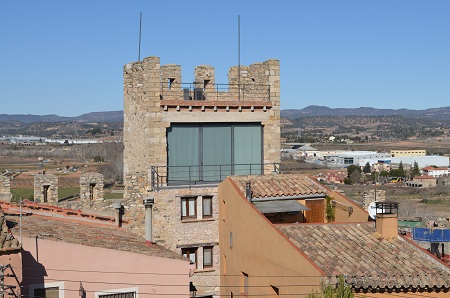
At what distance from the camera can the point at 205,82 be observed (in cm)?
2534

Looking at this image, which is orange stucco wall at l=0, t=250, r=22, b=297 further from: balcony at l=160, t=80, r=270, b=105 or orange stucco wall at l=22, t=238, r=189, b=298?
balcony at l=160, t=80, r=270, b=105

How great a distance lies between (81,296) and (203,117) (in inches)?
358

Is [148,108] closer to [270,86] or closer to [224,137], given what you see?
[224,137]

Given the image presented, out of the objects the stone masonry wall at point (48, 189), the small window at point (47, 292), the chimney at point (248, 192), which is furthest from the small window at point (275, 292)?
the stone masonry wall at point (48, 189)

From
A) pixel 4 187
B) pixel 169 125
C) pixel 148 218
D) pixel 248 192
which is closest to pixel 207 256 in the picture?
pixel 148 218

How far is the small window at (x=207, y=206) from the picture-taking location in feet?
74.9

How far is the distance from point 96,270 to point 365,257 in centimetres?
632

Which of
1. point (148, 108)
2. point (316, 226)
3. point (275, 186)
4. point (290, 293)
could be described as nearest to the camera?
point (290, 293)

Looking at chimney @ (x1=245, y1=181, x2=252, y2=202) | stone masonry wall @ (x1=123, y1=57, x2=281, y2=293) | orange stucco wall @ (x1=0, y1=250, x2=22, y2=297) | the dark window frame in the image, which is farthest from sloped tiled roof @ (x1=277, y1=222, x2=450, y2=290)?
orange stucco wall @ (x1=0, y1=250, x2=22, y2=297)

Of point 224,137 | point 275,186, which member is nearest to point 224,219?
Result: point 275,186

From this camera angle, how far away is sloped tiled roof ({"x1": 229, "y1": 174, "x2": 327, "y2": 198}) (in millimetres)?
21094

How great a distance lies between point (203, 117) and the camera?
79.2 ft

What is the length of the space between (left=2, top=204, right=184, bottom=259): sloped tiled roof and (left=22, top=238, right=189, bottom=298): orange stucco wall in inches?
10.2

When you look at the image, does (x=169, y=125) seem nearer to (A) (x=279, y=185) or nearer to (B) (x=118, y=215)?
(B) (x=118, y=215)
